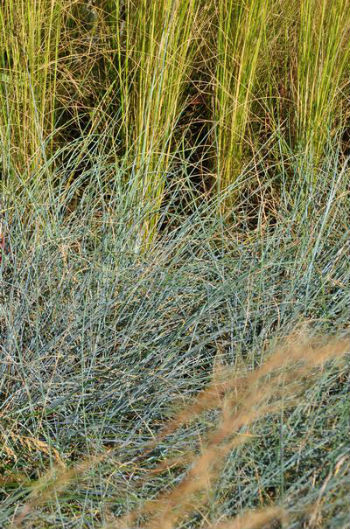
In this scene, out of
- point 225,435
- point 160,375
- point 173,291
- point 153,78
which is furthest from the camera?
point 153,78

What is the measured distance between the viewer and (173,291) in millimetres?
2180

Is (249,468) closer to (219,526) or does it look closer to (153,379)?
(219,526)

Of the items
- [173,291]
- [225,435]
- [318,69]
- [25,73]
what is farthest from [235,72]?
[225,435]

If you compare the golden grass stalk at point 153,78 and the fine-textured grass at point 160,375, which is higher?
the golden grass stalk at point 153,78

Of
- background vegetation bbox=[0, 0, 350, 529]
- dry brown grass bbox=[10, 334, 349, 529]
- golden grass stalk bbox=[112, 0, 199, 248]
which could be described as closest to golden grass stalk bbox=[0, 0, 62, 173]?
background vegetation bbox=[0, 0, 350, 529]

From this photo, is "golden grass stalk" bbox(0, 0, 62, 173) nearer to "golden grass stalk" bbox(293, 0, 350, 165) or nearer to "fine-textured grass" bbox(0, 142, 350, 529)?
"fine-textured grass" bbox(0, 142, 350, 529)

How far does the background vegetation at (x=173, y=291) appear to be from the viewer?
5.37 feet

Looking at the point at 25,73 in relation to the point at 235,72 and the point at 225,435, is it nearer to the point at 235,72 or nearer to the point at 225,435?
the point at 235,72

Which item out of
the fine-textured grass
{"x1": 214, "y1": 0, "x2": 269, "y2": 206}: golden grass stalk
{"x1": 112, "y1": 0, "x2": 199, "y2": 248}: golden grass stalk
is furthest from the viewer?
{"x1": 214, "y1": 0, "x2": 269, "y2": 206}: golden grass stalk

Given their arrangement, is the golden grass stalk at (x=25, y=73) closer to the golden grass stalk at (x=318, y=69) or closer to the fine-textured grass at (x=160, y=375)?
the fine-textured grass at (x=160, y=375)

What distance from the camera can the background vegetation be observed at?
1638mm

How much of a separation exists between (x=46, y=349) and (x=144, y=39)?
3.88 feet

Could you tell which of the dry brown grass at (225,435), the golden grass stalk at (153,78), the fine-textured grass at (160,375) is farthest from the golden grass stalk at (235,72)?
the dry brown grass at (225,435)

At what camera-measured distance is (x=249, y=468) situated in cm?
171
